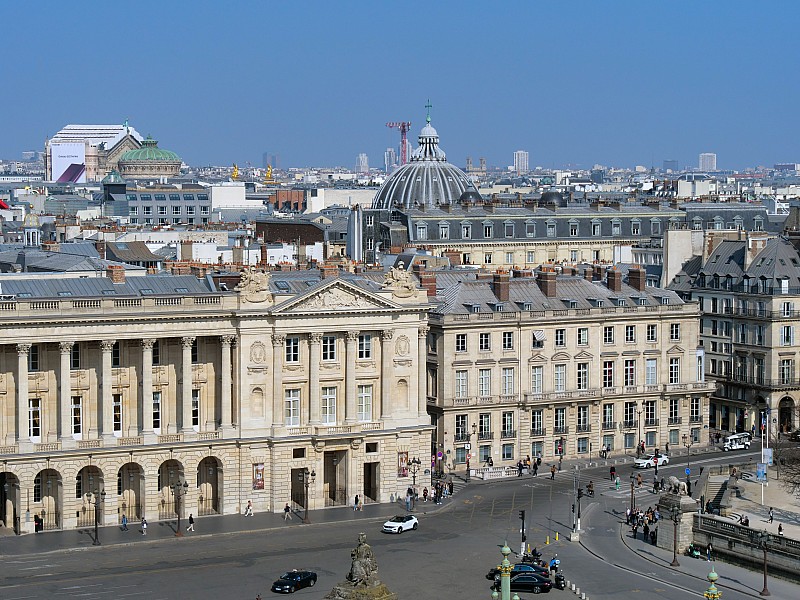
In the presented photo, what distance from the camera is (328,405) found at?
125750 millimetres

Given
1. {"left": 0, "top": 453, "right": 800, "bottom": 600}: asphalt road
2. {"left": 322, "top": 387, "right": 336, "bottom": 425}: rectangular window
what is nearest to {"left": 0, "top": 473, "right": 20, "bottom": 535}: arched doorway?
{"left": 0, "top": 453, "right": 800, "bottom": 600}: asphalt road

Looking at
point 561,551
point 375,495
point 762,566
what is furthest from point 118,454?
point 762,566

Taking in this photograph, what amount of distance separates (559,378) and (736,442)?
16.0 m

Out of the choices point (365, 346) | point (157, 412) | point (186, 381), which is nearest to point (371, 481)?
point (365, 346)

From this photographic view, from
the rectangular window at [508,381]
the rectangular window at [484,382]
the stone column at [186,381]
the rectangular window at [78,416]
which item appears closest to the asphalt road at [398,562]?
the stone column at [186,381]

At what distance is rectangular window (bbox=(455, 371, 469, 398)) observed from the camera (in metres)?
140

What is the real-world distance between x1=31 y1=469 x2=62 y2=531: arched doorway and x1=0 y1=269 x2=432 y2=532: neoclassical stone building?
0.29 feet

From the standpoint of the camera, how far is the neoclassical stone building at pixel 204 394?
117062 millimetres

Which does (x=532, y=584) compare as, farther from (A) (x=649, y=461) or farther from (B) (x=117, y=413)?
(A) (x=649, y=461)

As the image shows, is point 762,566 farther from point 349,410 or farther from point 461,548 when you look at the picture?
point 349,410

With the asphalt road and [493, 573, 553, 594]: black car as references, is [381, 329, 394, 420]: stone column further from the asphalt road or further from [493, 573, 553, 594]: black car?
[493, 573, 553, 594]: black car

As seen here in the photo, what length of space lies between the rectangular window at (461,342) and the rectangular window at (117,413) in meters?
29.5

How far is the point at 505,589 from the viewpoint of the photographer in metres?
75.0

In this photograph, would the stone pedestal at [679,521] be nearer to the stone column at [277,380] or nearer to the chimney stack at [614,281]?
the stone column at [277,380]
